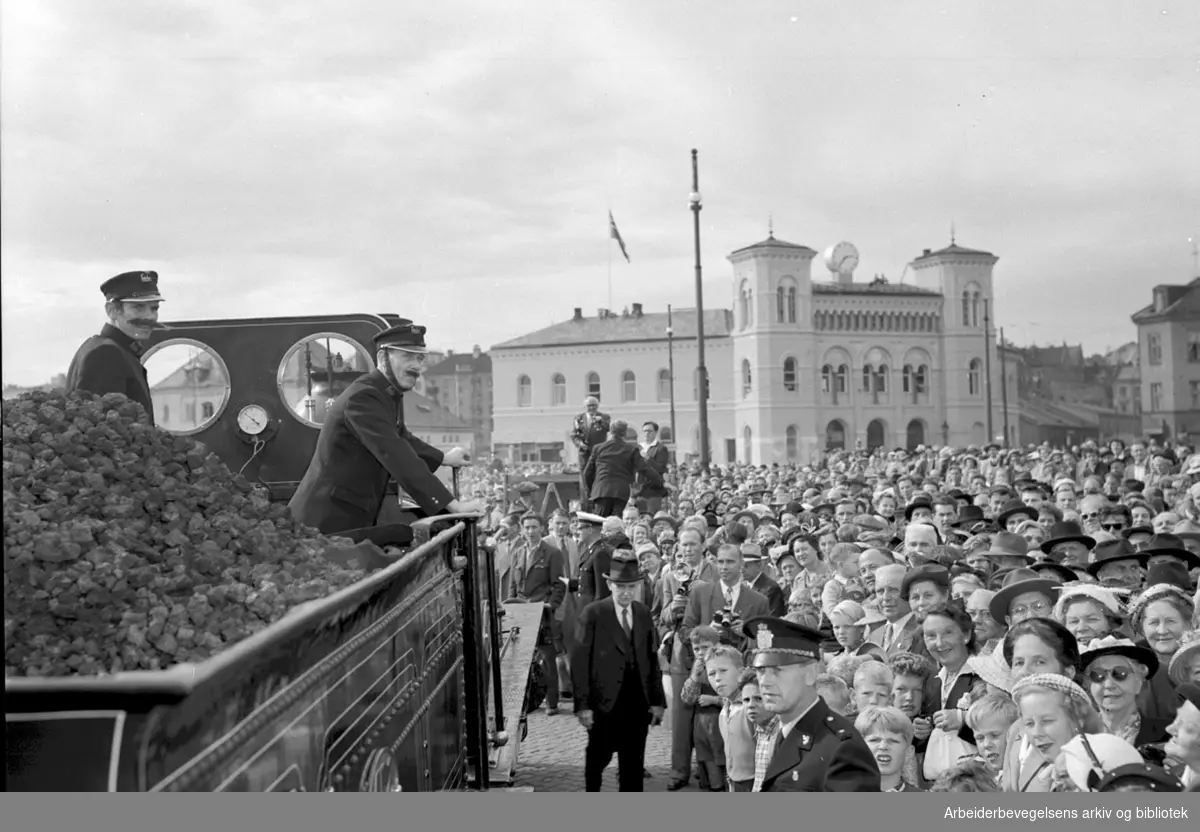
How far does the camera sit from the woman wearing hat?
13.6 feet

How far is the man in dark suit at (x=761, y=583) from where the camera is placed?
7.85 m

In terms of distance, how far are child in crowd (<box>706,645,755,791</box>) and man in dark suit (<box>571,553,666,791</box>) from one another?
2.40 ft

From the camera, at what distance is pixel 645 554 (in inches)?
384

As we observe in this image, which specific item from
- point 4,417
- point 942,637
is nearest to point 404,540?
point 4,417

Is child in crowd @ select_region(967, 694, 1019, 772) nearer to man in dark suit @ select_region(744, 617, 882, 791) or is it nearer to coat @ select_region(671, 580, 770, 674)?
man in dark suit @ select_region(744, 617, 882, 791)

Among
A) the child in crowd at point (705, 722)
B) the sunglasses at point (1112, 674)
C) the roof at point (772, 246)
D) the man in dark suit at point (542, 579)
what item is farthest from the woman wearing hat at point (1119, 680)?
the roof at point (772, 246)

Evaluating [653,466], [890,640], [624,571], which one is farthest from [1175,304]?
[653,466]

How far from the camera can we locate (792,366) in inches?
2719

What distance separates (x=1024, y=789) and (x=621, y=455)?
951cm

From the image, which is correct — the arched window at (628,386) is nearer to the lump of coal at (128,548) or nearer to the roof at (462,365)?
the roof at (462,365)

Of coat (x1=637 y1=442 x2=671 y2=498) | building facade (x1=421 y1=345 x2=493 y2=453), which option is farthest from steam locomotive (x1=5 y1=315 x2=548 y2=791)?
building facade (x1=421 y1=345 x2=493 y2=453)

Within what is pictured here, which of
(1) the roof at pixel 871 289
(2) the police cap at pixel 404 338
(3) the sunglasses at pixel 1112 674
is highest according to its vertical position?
(1) the roof at pixel 871 289

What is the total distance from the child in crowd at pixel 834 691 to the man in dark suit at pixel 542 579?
16.2ft
